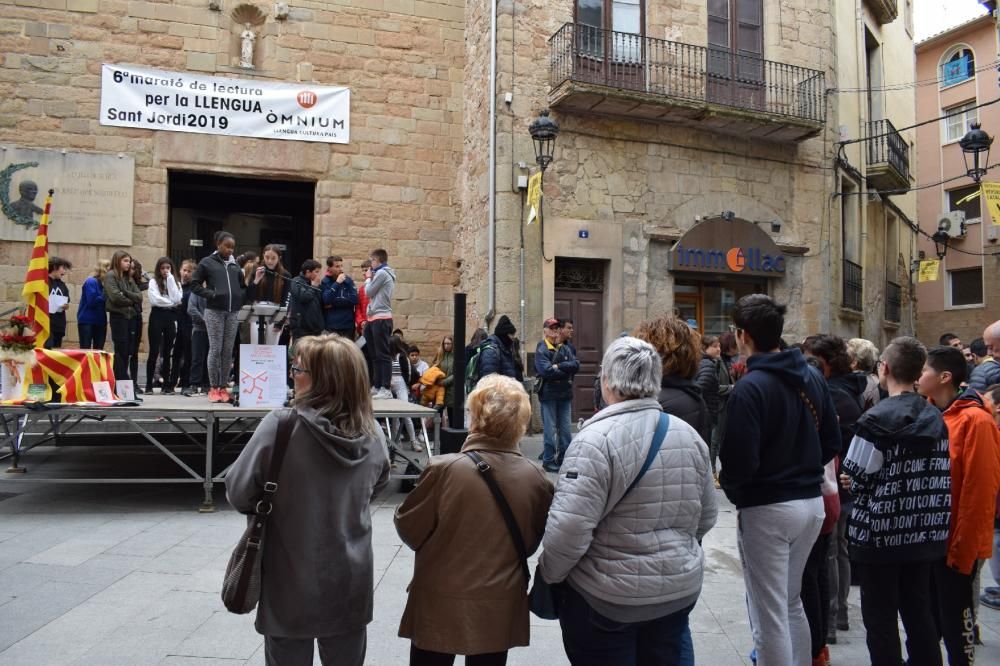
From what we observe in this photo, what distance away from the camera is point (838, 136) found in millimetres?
15430

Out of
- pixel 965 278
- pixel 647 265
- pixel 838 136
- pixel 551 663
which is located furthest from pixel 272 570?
pixel 965 278

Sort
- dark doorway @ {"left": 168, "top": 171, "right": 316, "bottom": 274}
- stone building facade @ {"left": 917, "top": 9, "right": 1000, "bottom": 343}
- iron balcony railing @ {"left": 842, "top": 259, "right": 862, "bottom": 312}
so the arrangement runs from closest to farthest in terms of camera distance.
Answer: dark doorway @ {"left": 168, "top": 171, "right": 316, "bottom": 274}
iron balcony railing @ {"left": 842, "top": 259, "right": 862, "bottom": 312}
stone building facade @ {"left": 917, "top": 9, "right": 1000, "bottom": 343}

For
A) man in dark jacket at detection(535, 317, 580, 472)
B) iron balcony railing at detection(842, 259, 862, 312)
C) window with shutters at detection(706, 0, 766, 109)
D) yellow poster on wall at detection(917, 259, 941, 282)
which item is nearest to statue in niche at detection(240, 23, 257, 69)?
man in dark jacket at detection(535, 317, 580, 472)

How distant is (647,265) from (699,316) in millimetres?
1743

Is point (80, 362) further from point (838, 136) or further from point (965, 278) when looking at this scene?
point (965, 278)

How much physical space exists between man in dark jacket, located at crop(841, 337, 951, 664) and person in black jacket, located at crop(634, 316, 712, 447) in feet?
2.50

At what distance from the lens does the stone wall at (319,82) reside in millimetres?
11867

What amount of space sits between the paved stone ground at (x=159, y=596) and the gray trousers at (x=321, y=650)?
1.16m

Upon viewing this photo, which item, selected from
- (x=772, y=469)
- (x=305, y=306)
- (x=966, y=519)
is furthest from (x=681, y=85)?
(x=772, y=469)

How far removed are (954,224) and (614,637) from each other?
26756mm

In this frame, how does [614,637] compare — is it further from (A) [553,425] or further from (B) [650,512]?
(A) [553,425]

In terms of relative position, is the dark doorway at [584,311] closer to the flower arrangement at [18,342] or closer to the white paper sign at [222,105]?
the white paper sign at [222,105]

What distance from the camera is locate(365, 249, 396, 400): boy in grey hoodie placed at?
27.9 feet

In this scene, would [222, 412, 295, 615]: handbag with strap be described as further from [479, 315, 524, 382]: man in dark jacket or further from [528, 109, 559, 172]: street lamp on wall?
[528, 109, 559, 172]: street lamp on wall
